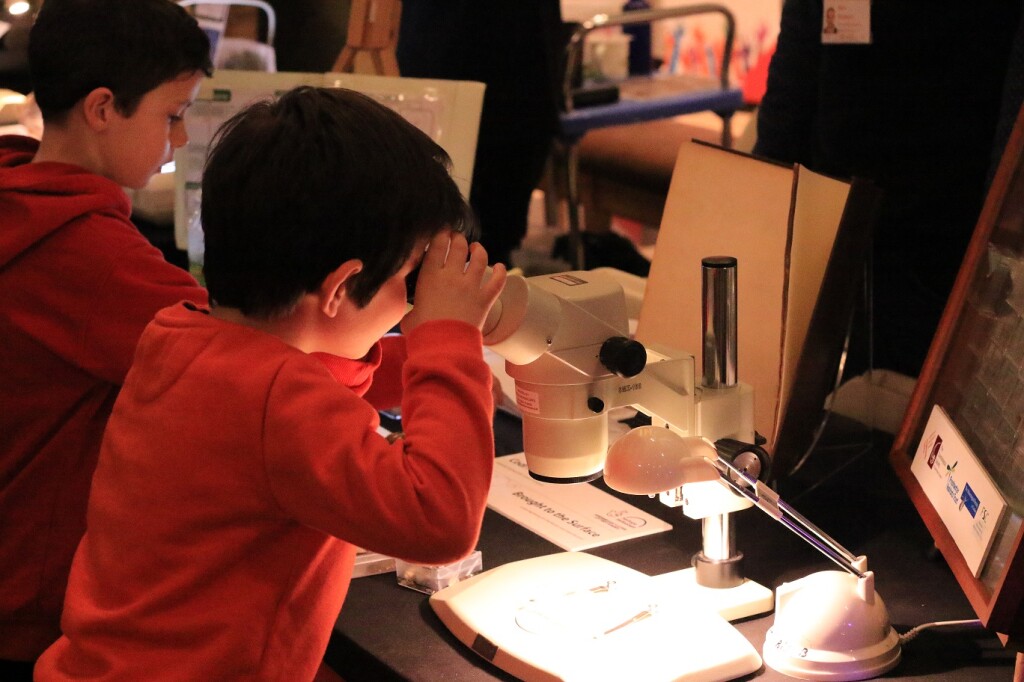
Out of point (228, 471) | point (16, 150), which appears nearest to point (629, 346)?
point (228, 471)

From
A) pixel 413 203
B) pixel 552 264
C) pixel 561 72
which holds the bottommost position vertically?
pixel 552 264

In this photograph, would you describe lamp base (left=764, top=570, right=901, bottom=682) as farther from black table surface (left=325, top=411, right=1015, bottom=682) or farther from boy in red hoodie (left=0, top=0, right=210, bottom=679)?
boy in red hoodie (left=0, top=0, right=210, bottom=679)

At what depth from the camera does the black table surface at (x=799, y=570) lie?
1.03 m

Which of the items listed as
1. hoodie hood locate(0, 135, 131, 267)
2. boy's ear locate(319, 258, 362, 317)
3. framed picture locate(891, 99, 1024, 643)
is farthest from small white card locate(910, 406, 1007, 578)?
hoodie hood locate(0, 135, 131, 267)

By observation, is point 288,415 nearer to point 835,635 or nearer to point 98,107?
point 835,635

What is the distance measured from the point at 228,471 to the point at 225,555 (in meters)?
0.07

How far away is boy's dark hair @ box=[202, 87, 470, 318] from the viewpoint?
2.97 ft

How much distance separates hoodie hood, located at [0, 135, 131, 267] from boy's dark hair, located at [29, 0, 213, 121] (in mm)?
130

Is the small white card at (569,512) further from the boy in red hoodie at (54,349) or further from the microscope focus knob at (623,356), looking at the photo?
the boy in red hoodie at (54,349)

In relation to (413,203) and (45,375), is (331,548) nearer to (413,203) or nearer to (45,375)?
(413,203)

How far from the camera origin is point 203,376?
3.03ft

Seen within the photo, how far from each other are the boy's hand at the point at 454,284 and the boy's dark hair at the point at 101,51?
2.25 ft

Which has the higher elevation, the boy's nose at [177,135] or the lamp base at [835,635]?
the boy's nose at [177,135]

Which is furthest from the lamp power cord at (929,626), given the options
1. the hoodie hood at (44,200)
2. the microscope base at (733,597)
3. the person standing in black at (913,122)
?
the hoodie hood at (44,200)
